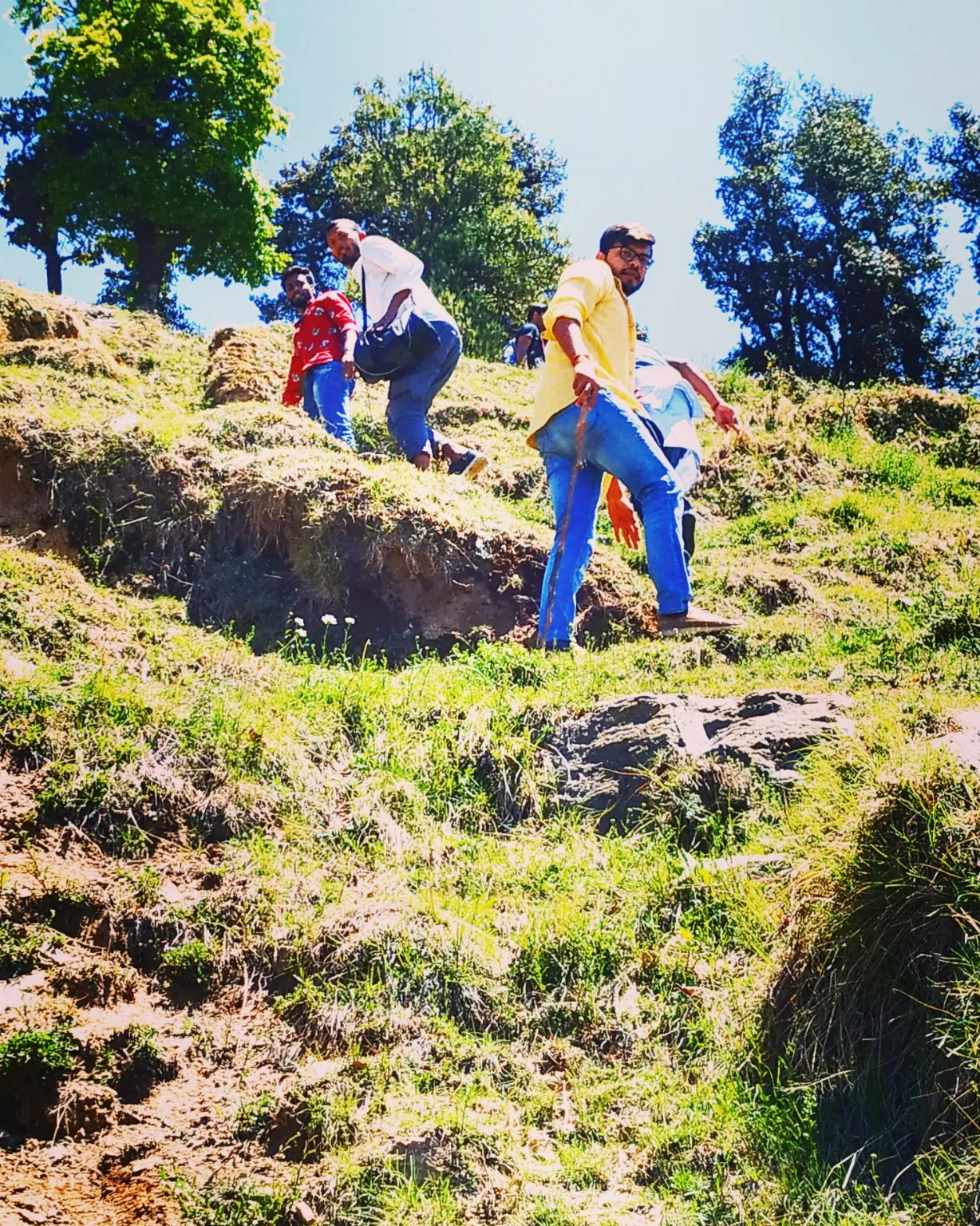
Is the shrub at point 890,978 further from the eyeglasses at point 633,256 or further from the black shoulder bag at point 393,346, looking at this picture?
the black shoulder bag at point 393,346

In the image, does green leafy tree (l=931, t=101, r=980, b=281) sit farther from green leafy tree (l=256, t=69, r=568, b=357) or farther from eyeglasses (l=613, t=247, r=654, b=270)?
eyeglasses (l=613, t=247, r=654, b=270)

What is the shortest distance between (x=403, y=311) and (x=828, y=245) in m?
25.9

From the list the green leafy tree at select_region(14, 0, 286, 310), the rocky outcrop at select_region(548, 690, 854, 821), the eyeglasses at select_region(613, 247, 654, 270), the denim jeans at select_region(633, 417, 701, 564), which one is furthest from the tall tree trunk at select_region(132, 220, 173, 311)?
the rocky outcrop at select_region(548, 690, 854, 821)

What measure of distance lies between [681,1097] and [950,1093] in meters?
0.74

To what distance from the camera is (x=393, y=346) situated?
732 cm

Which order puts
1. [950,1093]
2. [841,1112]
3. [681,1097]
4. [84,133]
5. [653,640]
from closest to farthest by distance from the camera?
1. [950,1093]
2. [841,1112]
3. [681,1097]
4. [653,640]
5. [84,133]

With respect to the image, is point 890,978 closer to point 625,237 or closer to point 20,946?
point 20,946

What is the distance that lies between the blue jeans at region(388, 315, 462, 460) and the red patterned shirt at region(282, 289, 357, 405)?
2.58ft

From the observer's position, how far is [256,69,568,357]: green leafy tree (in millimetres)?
29234

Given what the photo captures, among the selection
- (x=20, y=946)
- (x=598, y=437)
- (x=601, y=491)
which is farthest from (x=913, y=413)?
(x=20, y=946)

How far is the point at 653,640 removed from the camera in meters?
6.39

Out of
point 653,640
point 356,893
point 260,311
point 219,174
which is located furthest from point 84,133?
point 356,893

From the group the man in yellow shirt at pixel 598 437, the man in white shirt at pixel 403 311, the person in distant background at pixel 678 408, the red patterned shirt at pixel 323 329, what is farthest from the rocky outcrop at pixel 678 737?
the red patterned shirt at pixel 323 329

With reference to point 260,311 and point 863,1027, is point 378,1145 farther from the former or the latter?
point 260,311
